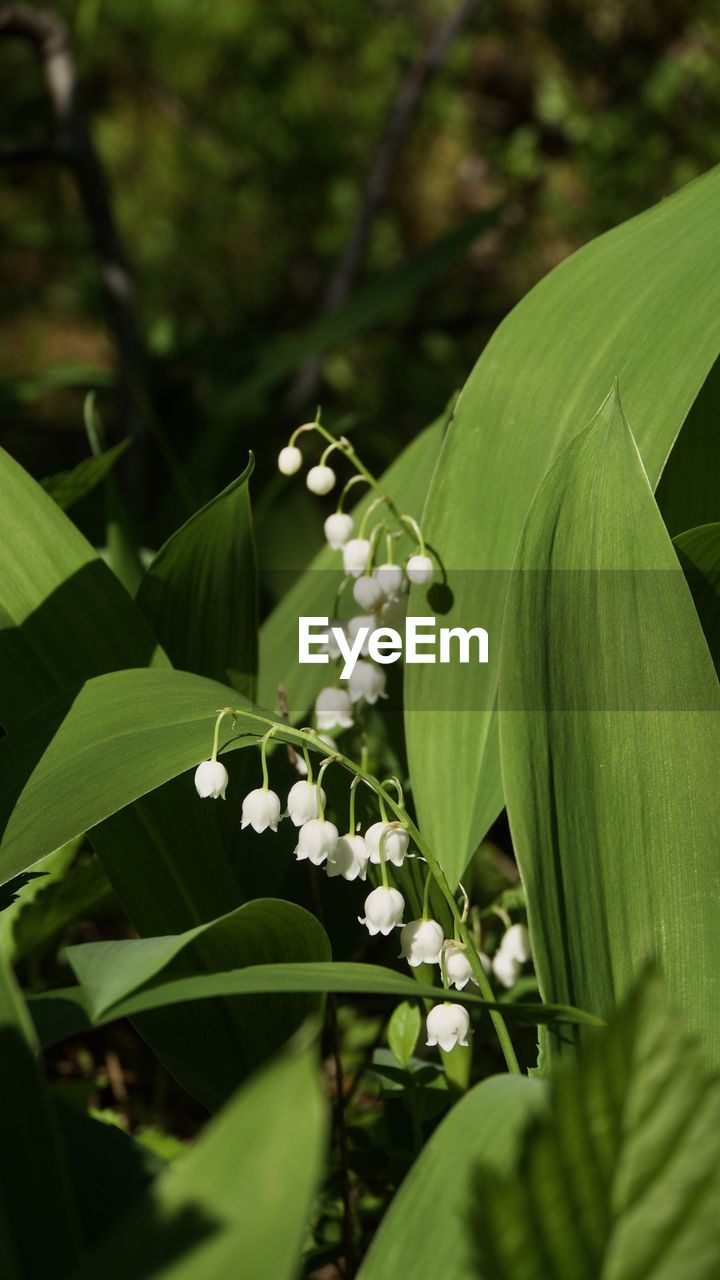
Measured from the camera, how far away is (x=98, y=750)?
0.53 m

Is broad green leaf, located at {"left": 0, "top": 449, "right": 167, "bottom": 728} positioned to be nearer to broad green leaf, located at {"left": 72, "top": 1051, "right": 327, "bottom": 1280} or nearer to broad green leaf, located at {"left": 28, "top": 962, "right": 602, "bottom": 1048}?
broad green leaf, located at {"left": 28, "top": 962, "right": 602, "bottom": 1048}

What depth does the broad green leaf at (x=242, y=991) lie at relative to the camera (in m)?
0.40

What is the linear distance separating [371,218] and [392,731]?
53.3 inches

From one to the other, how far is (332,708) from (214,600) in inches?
4.8

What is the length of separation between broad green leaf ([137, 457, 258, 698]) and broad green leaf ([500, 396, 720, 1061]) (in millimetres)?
287

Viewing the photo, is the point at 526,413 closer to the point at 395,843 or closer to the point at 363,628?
the point at 363,628

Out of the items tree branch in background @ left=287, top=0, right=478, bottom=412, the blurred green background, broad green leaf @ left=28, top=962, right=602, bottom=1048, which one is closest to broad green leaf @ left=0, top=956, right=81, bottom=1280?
broad green leaf @ left=28, top=962, right=602, bottom=1048

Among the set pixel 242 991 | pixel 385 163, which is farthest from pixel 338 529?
pixel 385 163

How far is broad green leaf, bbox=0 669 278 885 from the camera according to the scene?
1.63 feet

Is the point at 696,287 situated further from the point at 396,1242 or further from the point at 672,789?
the point at 396,1242

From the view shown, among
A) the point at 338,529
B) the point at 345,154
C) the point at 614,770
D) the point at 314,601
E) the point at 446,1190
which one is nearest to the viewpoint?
the point at 446,1190

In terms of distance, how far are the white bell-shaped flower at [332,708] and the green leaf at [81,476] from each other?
0.85 ft

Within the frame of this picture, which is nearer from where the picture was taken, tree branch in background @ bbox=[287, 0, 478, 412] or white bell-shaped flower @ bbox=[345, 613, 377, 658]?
white bell-shaped flower @ bbox=[345, 613, 377, 658]

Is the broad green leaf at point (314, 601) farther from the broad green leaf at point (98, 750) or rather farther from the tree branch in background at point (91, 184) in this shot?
the tree branch in background at point (91, 184)
